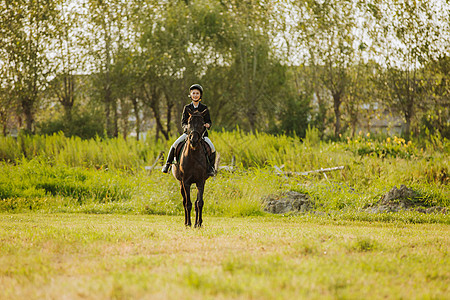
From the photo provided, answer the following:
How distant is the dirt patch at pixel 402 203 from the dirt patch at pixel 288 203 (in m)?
1.62

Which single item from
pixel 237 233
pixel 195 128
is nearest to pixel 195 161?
pixel 195 128

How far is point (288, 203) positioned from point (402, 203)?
2985 mm

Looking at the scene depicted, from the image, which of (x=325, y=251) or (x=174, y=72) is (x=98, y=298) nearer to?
(x=325, y=251)

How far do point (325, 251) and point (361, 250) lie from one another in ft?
1.90

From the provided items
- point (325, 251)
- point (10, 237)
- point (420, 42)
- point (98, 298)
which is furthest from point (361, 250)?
point (420, 42)

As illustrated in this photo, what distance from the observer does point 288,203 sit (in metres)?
12.7

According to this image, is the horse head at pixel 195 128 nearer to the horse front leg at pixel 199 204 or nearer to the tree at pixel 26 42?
the horse front leg at pixel 199 204

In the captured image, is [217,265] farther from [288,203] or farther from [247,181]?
[247,181]

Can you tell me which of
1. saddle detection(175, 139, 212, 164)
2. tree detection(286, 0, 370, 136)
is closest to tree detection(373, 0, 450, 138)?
tree detection(286, 0, 370, 136)

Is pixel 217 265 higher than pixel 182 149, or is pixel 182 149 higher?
pixel 182 149

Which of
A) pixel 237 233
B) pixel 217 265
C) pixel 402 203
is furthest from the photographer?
pixel 402 203

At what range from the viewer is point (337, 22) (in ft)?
83.0

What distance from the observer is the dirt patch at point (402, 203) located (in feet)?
38.5

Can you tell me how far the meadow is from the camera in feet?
15.0
